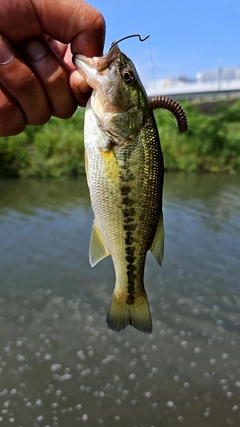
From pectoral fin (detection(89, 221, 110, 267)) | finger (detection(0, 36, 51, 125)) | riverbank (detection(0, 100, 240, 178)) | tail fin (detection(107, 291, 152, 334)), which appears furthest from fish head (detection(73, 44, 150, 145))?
riverbank (detection(0, 100, 240, 178))

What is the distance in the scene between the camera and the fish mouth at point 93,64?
2238 mm

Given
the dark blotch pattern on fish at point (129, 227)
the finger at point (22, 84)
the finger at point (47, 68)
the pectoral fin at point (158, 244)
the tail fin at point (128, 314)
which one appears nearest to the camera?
the finger at point (22, 84)

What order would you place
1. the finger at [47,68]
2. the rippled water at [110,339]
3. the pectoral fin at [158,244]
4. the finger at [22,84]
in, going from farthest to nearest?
the rippled water at [110,339]
the pectoral fin at [158,244]
the finger at [47,68]
the finger at [22,84]

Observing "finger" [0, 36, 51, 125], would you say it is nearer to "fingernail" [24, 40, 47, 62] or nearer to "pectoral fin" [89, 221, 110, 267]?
"fingernail" [24, 40, 47, 62]

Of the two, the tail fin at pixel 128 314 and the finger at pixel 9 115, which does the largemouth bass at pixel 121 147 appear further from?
the tail fin at pixel 128 314

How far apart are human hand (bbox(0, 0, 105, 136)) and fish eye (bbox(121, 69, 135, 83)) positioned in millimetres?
175

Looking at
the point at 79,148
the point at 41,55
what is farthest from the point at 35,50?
the point at 79,148

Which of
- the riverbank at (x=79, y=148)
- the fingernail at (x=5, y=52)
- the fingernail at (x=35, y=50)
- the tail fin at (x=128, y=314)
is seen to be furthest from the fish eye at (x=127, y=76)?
the riverbank at (x=79, y=148)

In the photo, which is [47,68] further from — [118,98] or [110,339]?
[110,339]

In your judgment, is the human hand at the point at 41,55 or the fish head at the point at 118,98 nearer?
the human hand at the point at 41,55

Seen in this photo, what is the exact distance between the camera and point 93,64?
2285 mm

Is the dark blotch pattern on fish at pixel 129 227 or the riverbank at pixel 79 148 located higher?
the dark blotch pattern on fish at pixel 129 227

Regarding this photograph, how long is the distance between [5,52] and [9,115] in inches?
14.5

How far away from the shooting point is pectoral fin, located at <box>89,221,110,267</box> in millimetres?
2648
